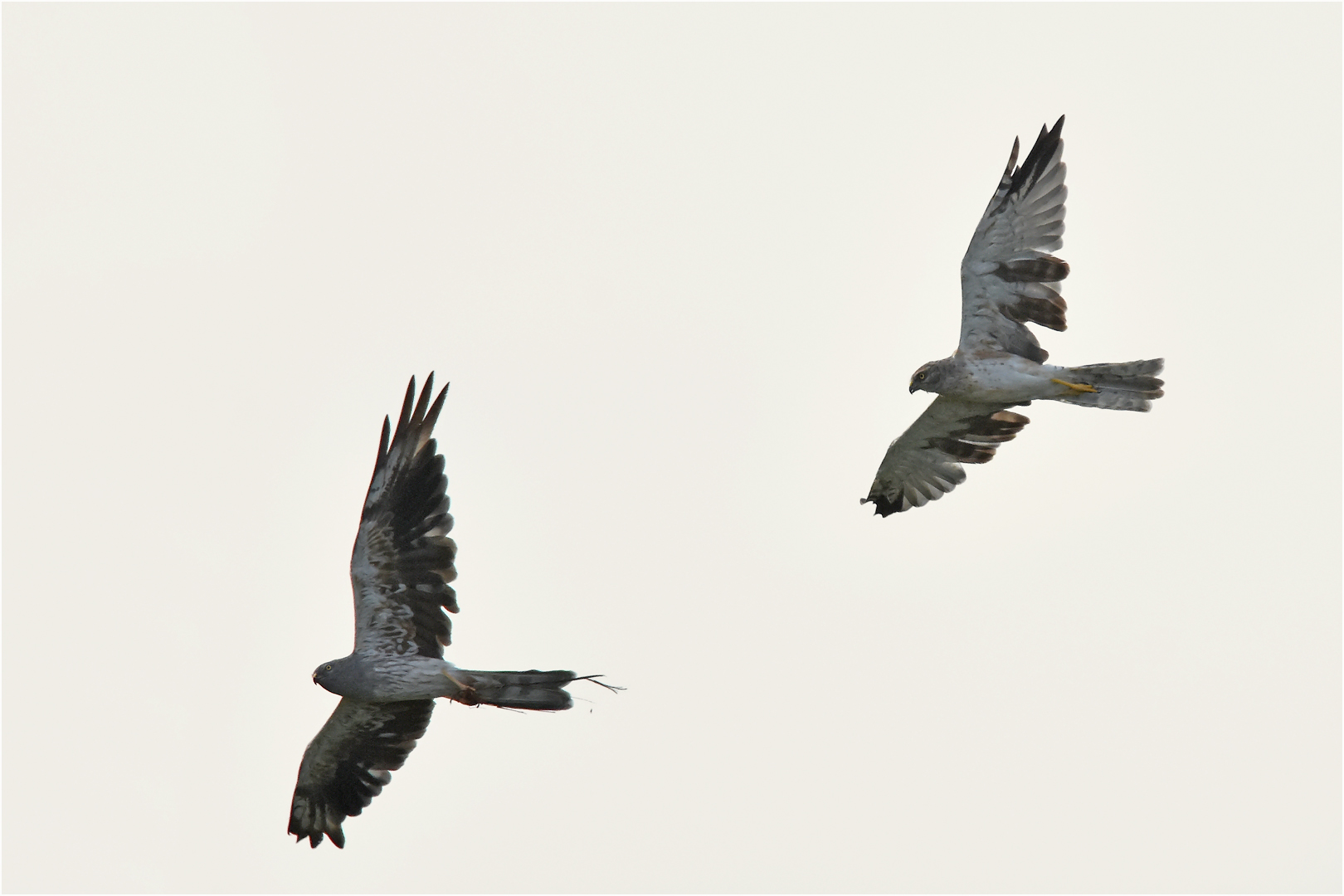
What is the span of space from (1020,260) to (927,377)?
1422 mm

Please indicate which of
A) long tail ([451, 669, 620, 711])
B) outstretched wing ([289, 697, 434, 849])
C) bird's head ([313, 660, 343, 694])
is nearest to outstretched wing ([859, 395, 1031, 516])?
long tail ([451, 669, 620, 711])

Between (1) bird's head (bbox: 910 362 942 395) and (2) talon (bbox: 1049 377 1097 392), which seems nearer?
(2) talon (bbox: 1049 377 1097 392)

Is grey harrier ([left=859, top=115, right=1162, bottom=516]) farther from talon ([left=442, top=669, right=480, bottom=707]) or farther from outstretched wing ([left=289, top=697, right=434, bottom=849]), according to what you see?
outstretched wing ([left=289, top=697, right=434, bottom=849])

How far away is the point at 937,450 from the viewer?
59.5 feet

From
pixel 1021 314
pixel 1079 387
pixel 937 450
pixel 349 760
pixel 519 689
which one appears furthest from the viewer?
pixel 937 450

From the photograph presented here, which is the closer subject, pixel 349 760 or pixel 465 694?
pixel 465 694

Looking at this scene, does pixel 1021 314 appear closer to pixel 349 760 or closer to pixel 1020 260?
pixel 1020 260

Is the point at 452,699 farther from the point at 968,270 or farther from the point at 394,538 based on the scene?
the point at 968,270

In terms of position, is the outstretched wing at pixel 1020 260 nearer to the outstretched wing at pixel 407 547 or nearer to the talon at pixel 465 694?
the outstretched wing at pixel 407 547

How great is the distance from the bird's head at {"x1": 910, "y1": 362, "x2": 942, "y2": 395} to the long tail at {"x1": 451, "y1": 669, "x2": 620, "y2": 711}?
4.46 m

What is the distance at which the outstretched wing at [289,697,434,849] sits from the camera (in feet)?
51.2

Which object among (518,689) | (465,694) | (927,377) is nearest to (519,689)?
(518,689)

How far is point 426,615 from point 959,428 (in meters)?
6.25

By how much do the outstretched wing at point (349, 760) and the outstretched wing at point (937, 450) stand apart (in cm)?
576
